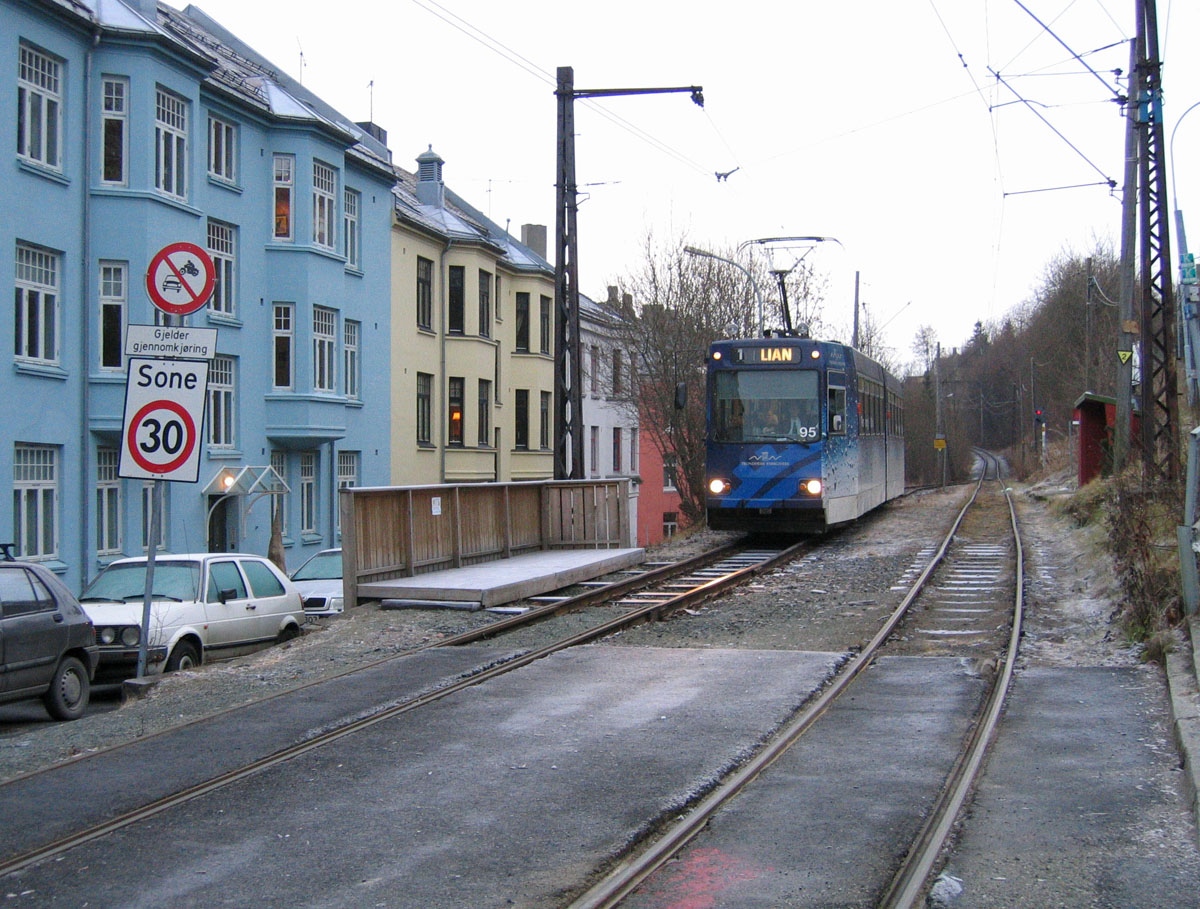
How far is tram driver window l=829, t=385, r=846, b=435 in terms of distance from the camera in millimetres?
20969

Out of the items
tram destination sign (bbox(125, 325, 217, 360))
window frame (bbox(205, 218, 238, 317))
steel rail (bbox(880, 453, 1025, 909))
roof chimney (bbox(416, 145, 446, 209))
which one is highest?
roof chimney (bbox(416, 145, 446, 209))

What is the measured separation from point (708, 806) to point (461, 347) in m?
30.1

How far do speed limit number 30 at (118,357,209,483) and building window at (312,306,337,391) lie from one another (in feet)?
55.6

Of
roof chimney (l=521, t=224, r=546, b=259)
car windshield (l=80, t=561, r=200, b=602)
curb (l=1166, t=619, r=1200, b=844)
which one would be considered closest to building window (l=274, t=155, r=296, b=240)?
car windshield (l=80, t=561, r=200, b=602)

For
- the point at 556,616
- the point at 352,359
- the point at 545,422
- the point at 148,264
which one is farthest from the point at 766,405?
the point at 545,422

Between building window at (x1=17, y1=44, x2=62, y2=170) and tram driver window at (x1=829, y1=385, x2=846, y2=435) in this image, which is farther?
tram driver window at (x1=829, y1=385, x2=846, y2=435)

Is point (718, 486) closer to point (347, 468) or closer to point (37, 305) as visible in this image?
point (37, 305)

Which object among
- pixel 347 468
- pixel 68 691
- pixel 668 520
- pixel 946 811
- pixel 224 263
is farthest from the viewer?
pixel 668 520

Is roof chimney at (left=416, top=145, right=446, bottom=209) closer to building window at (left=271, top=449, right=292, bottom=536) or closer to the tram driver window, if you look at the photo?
building window at (left=271, top=449, right=292, bottom=536)

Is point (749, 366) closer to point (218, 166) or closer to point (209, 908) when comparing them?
point (218, 166)

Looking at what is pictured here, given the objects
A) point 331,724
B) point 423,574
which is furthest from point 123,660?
point 331,724

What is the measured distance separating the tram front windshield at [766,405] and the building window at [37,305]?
10.6 meters

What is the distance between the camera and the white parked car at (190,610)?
12.6 metres

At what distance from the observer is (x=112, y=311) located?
21188 mm
